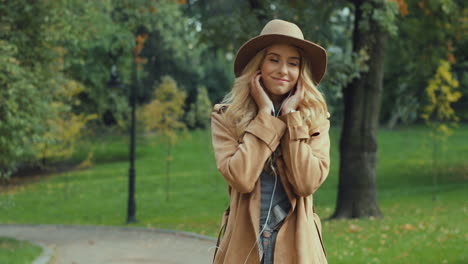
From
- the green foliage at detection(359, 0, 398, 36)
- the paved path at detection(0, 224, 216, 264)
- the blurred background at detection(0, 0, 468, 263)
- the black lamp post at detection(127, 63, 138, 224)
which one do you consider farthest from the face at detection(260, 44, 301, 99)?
the black lamp post at detection(127, 63, 138, 224)

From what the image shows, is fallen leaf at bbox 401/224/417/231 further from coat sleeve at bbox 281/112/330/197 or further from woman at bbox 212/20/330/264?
coat sleeve at bbox 281/112/330/197

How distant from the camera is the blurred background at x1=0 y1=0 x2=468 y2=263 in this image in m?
11.6

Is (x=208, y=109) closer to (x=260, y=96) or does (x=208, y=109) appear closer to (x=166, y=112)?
(x=166, y=112)

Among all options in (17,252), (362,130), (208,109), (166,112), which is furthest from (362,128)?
(208,109)

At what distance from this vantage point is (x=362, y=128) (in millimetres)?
13875

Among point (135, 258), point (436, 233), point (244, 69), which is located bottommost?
point (135, 258)

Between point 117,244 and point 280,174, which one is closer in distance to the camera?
point 280,174

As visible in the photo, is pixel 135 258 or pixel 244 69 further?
pixel 135 258

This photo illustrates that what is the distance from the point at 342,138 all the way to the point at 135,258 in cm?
584

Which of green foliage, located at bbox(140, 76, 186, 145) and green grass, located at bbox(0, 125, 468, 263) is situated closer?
green grass, located at bbox(0, 125, 468, 263)

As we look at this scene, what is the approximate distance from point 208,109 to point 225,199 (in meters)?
4.95

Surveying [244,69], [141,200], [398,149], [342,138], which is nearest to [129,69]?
[141,200]

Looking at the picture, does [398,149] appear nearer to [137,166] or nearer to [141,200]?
[137,166]

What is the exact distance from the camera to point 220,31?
13.5m
